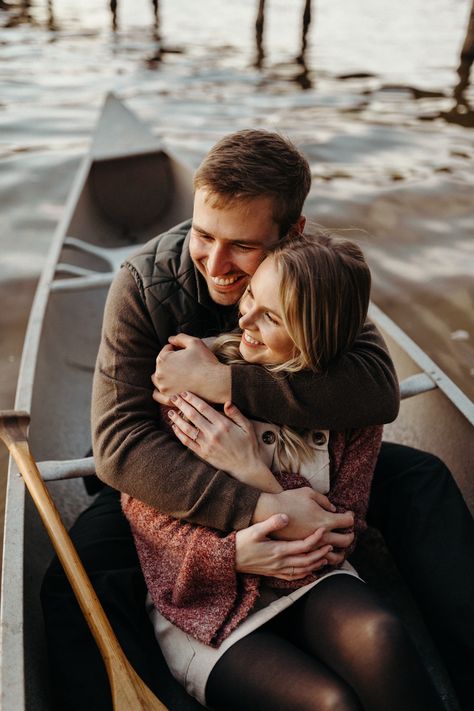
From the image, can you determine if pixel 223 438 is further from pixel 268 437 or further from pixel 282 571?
pixel 282 571

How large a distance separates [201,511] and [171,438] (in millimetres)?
231

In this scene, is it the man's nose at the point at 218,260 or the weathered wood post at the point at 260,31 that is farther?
the weathered wood post at the point at 260,31

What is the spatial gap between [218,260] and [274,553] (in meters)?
0.76

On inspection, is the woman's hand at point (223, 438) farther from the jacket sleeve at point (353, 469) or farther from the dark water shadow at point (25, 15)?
the dark water shadow at point (25, 15)

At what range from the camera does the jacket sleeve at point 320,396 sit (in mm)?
1854

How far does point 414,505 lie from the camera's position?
212 cm

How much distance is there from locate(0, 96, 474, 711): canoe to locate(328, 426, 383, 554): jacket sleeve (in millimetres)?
672

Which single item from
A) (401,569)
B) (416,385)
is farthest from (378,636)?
(416,385)

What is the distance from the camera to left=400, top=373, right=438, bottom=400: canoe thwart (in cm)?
262

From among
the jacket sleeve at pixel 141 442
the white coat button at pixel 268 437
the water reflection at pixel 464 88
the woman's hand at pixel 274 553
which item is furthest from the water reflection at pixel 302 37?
the woman's hand at pixel 274 553

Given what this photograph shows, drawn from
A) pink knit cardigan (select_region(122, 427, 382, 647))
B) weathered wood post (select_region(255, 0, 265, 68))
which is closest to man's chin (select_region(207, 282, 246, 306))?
pink knit cardigan (select_region(122, 427, 382, 647))

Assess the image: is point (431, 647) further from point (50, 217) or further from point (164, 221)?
point (50, 217)

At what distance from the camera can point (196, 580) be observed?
5.77 ft

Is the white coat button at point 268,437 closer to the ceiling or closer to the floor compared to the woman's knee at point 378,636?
closer to the ceiling
